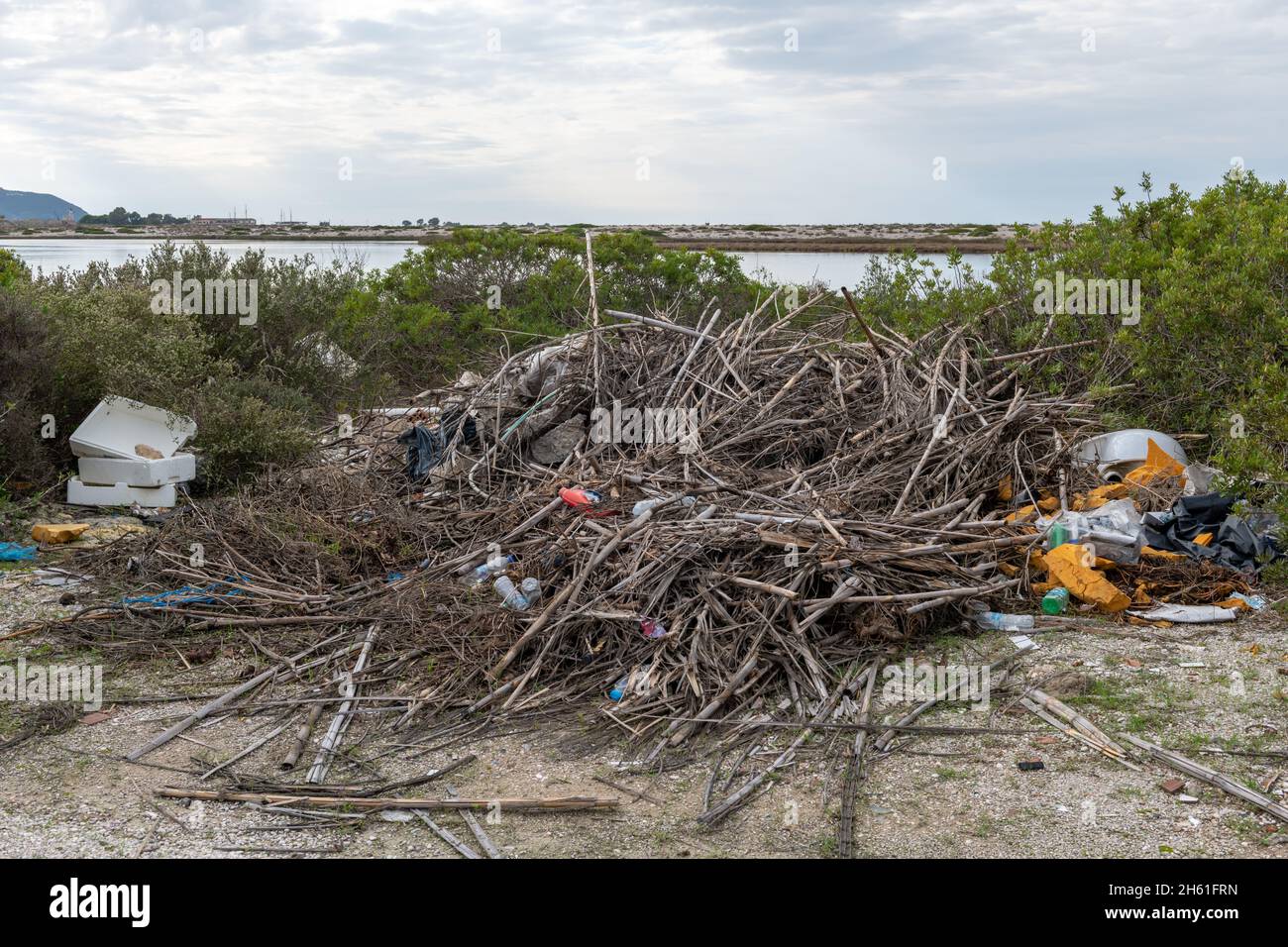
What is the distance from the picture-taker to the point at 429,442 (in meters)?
8.41

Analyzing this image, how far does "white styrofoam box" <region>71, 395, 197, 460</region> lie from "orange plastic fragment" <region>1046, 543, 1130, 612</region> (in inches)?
261

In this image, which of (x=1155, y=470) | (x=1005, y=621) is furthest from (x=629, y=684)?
(x=1155, y=470)

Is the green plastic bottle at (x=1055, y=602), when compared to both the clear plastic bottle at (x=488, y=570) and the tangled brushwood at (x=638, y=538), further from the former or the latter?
the clear plastic bottle at (x=488, y=570)

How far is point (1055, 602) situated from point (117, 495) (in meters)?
6.95

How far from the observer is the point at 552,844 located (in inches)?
156

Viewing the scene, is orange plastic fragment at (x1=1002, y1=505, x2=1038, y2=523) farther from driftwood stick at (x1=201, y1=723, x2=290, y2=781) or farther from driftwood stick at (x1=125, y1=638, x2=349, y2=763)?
driftwood stick at (x1=201, y1=723, x2=290, y2=781)

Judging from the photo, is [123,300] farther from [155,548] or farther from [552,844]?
[552,844]

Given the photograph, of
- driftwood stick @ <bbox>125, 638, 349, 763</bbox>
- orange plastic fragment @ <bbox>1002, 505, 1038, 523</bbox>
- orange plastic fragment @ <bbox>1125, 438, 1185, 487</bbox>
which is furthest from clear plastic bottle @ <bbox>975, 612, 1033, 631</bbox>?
driftwood stick @ <bbox>125, 638, 349, 763</bbox>

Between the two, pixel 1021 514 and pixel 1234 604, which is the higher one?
pixel 1021 514

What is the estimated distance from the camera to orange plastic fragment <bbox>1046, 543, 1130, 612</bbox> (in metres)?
5.98

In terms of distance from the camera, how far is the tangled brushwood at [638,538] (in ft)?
17.3

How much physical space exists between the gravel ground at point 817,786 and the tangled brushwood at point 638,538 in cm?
34

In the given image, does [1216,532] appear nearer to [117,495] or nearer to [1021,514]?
[1021,514]

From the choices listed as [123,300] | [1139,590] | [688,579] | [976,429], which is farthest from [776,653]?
[123,300]
